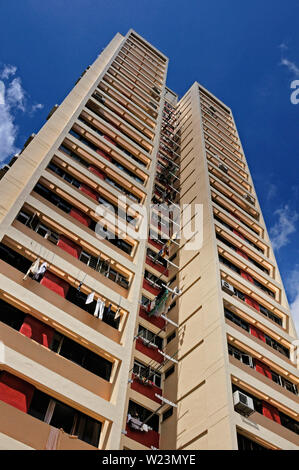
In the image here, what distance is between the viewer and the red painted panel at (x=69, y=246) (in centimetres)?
1894

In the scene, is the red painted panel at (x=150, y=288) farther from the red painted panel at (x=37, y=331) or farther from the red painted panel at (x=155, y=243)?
the red painted panel at (x=37, y=331)

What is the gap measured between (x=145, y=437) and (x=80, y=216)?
10.9 meters

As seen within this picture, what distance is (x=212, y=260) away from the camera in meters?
23.3

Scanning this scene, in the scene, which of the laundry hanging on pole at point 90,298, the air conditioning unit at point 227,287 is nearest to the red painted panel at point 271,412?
the air conditioning unit at point 227,287

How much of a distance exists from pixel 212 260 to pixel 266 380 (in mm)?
6879

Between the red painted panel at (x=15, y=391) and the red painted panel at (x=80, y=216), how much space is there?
31.4ft

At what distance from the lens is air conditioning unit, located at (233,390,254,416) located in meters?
16.3

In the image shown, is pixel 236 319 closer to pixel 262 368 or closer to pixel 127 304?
pixel 262 368

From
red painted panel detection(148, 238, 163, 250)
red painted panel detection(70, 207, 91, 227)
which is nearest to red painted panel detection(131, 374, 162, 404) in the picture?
red painted panel detection(70, 207, 91, 227)

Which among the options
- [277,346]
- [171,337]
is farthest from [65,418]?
[277,346]

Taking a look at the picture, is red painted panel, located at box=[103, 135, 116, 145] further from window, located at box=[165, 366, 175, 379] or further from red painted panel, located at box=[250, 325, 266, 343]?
window, located at box=[165, 366, 175, 379]

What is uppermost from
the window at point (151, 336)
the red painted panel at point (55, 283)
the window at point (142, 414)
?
the window at point (151, 336)
